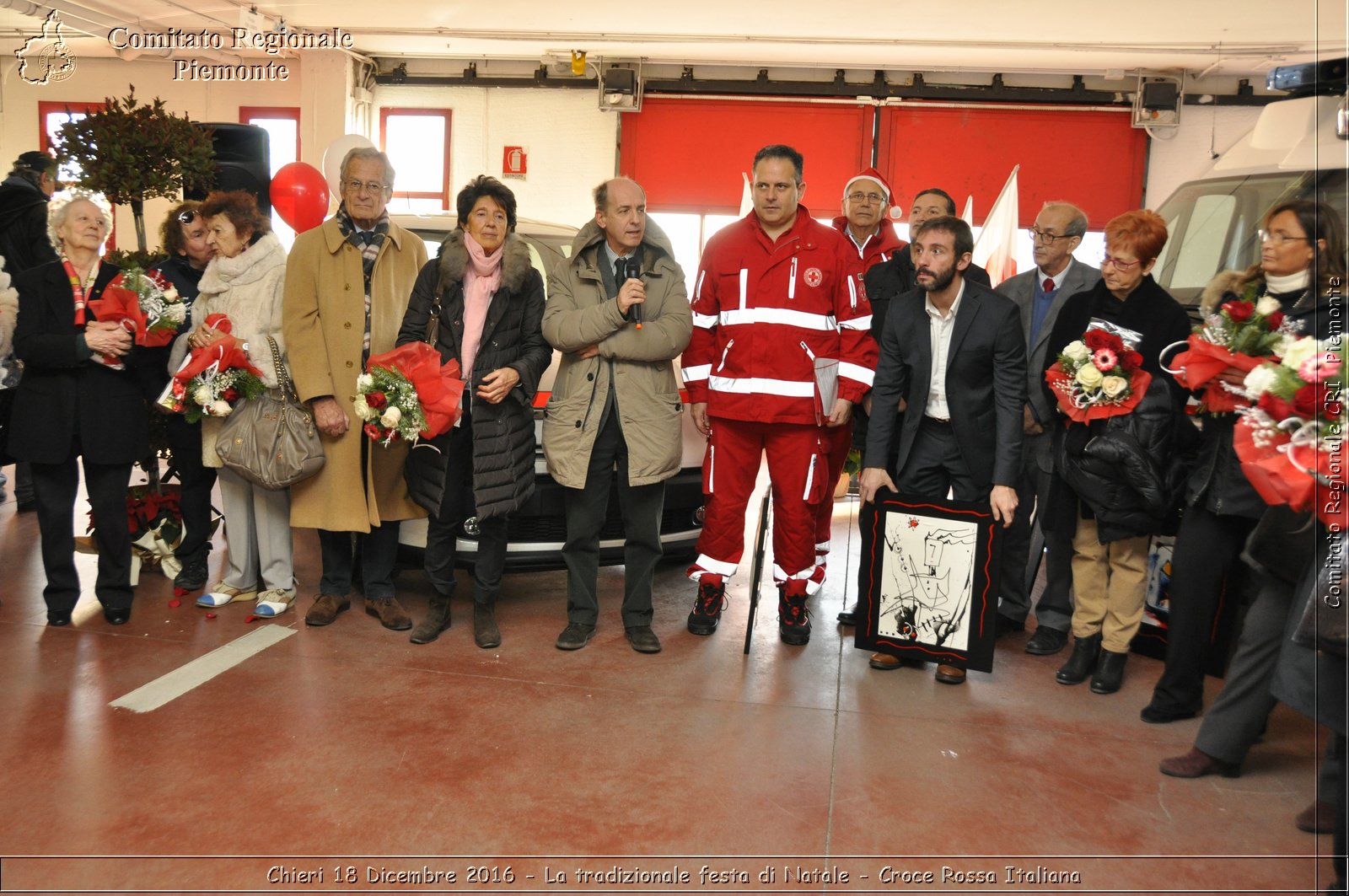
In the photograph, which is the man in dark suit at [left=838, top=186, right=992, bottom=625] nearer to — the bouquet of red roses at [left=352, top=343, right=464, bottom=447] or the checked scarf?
the bouquet of red roses at [left=352, top=343, right=464, bottom=447]

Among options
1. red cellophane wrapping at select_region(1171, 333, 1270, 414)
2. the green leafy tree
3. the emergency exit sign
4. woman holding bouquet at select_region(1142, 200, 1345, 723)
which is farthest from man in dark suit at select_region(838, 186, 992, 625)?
the emergency exit sign

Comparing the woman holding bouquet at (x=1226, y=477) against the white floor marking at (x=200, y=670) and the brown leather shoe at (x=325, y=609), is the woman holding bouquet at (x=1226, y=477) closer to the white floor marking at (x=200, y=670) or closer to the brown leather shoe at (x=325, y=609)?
the brown leather shoe at (x=325, y=609)

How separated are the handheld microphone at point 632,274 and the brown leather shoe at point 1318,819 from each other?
9.41ft

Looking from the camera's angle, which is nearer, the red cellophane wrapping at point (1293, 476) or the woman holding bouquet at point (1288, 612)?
the red cellophane wrapping at point (1293, 476)

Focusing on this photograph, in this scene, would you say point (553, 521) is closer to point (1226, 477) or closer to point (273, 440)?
point (273, 440)

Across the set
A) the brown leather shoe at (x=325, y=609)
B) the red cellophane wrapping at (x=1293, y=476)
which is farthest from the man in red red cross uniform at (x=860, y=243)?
the brown leather shoe at (x=325, y=609)

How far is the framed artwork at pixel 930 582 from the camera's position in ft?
13.5

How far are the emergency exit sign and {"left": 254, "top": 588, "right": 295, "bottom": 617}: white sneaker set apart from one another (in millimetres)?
8564

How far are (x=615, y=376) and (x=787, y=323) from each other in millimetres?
753

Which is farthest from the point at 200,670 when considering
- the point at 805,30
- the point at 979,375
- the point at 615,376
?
the point at 805,30

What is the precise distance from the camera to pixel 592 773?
332cm

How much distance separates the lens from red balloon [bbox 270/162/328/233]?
7699 mm

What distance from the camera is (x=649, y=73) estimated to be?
12.2 meters

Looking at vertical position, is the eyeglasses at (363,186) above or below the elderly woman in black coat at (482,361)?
above
